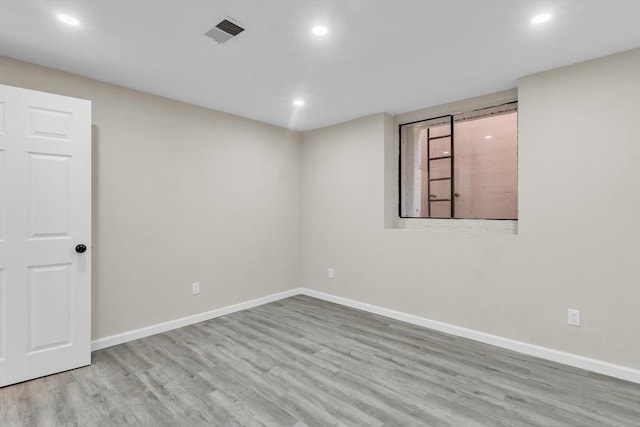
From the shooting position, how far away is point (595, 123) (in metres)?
2.57

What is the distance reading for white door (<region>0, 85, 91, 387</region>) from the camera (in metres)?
2.35

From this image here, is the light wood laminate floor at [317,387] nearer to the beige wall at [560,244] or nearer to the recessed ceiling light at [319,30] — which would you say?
the beige wall at [560,244]

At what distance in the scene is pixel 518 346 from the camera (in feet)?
9.50

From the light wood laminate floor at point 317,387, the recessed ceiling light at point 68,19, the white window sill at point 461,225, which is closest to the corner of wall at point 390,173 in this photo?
the white window sill at point 461,225

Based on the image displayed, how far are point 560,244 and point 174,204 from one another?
3781 mm

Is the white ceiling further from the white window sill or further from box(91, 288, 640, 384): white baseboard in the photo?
box(91, 288, 640, 384): white baseboard

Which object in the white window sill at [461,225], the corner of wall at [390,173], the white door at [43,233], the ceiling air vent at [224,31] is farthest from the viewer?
the corner of wall at [390,173]

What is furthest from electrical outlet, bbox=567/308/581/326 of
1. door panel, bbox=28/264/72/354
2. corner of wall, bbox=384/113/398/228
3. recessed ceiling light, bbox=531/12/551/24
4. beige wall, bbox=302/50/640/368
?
door panel, bbox=28/264/72/354

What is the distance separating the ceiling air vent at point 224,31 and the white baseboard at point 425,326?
2.82 m

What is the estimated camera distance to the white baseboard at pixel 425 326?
98.0 inches

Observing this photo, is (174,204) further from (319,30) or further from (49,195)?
(319,30)

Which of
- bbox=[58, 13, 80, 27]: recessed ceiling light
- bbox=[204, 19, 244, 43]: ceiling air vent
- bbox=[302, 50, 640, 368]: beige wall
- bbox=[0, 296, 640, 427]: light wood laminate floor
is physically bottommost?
bbox=[0, 296, 640, 427]: light wood laminate floor

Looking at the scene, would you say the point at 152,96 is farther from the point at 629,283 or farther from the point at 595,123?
the point at 629,283

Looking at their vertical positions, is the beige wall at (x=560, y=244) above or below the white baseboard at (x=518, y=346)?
above
